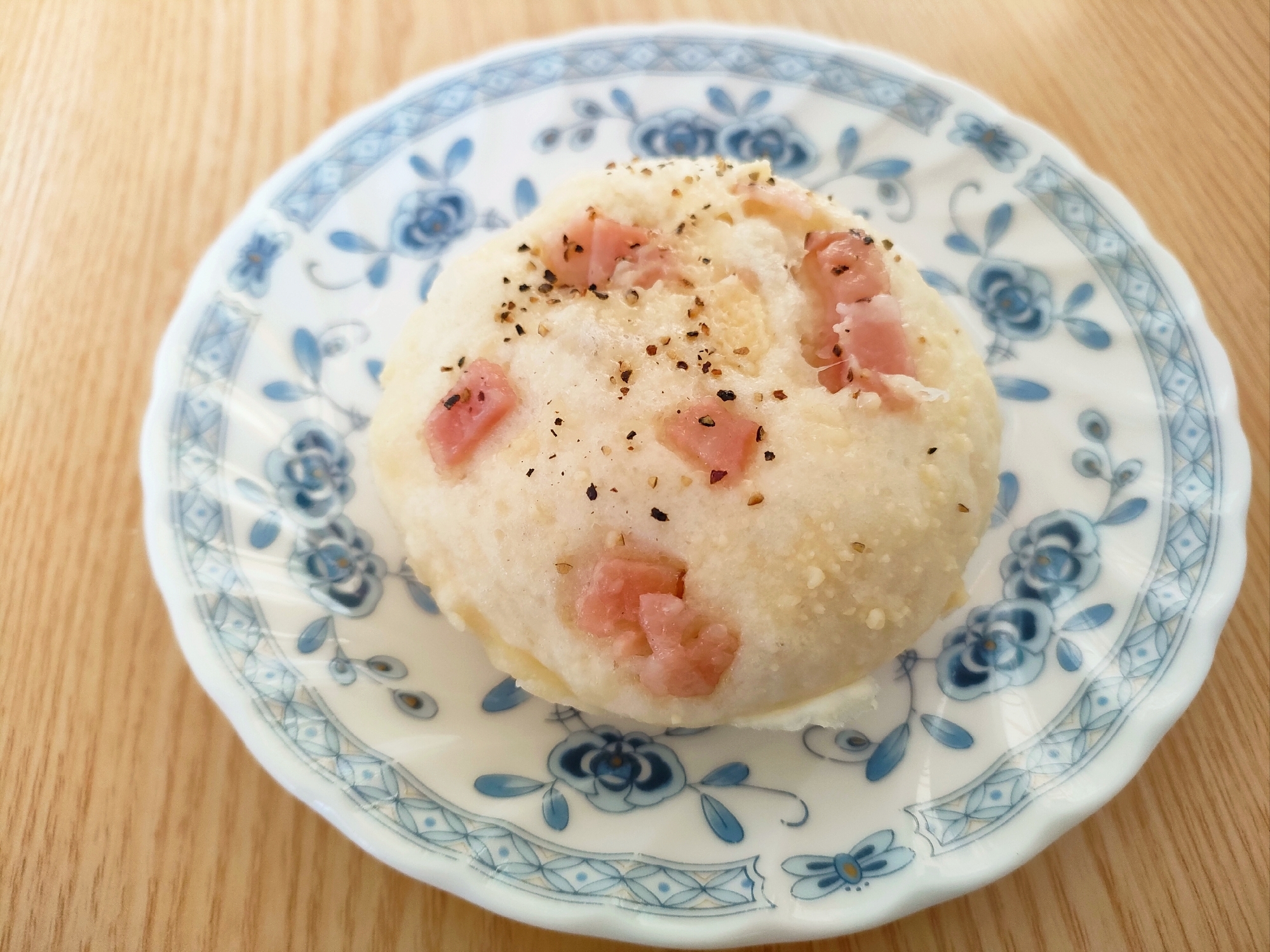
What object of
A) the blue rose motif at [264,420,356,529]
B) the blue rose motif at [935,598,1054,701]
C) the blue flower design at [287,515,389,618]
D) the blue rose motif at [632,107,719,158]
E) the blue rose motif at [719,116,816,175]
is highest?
the blue rose motif at [719,116,816,175]

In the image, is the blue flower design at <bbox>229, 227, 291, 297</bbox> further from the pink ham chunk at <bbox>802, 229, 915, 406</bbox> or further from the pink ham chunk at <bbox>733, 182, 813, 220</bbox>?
the pink ham chunk at <bbox>802, 229, 915, 406</bbox>

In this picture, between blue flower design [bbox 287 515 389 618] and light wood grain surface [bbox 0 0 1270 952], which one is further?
blue flower design [bbox 287 515 389 618]

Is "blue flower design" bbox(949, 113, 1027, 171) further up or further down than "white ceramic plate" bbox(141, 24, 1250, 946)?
further up

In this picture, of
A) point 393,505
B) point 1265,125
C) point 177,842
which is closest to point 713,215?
point 393,505

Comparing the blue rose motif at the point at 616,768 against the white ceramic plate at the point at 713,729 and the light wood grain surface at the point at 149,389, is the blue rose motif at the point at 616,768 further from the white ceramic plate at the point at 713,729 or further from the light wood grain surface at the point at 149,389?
the light wood grain surface at the point at 149,389

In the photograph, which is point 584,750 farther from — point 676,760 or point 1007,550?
point 1007,550

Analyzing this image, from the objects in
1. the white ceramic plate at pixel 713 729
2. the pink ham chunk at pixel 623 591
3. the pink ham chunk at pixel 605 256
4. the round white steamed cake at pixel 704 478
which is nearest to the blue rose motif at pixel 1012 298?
the white ceramic plate at pixel 713 729

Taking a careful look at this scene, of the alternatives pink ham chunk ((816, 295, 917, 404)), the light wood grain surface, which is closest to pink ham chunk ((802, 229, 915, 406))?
pink ham chunk ((816, 295, 917, 404))
